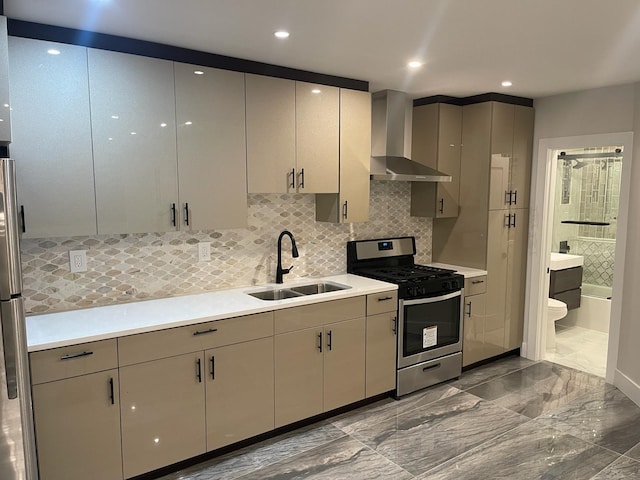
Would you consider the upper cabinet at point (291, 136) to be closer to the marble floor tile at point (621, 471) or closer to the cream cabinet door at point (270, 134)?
the cream cabinet door at point (270, 134)

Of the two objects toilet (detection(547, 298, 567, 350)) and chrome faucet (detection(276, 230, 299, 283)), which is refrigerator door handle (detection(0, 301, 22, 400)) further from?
toilet (detection(547, 298, 567, 350))

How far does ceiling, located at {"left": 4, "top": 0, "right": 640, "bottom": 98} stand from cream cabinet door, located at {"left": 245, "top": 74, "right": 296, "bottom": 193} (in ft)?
0.57

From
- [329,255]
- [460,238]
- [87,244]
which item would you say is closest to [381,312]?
[329,255]

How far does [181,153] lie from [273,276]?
4.00 feet

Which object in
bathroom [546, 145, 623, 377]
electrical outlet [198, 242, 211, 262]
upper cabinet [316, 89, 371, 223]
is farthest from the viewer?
bathroom [546, 145, 623, 377]

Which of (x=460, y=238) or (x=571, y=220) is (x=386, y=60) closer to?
(x=460, y=238)

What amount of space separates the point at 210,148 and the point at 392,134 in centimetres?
170

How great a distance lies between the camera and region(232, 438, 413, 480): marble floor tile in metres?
2.70

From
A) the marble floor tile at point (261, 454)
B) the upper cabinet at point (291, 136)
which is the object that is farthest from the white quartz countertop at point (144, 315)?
the marble floor tile at point (261, 454)

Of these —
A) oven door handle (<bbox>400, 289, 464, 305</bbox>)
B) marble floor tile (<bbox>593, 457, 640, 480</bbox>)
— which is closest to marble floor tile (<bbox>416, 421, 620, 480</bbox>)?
marble floor tile (<bbox>593, 457, 640, 480</bbox>)

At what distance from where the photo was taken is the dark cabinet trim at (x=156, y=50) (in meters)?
2.34

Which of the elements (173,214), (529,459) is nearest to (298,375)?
(173,214)

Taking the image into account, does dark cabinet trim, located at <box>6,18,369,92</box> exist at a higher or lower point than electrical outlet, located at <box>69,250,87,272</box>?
higher

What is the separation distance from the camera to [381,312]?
351 centimetres
